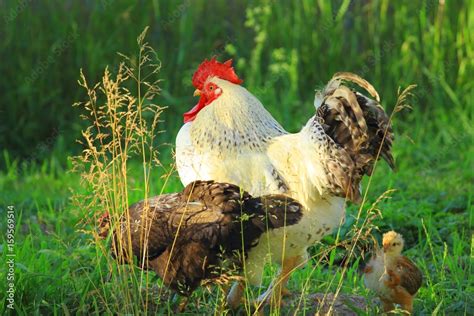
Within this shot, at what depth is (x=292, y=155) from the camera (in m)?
4.99

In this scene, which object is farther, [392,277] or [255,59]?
[255,59]

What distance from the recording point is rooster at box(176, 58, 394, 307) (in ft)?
15.7

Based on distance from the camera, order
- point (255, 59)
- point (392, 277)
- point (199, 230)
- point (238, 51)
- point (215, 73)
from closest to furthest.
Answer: point (199, 230) < point (392, 277) < point (215, 73) < point (255, 59) < point (238, 51)

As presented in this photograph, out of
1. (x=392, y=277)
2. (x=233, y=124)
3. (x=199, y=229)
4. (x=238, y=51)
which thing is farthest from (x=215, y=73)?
(x=238, y=51)

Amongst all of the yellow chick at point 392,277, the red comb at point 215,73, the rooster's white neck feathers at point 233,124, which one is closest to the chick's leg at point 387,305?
the yellow chick at point 392,277

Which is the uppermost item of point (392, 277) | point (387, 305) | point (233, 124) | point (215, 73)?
point (215, 73)

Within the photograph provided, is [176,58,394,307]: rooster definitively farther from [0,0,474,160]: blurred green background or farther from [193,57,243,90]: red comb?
[0,0,474,160]: blurred green background

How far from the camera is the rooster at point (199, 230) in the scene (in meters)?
4.56

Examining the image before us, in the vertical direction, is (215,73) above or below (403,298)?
above

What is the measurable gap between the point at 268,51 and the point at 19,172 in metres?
2.85

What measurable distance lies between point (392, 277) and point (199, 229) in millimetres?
981

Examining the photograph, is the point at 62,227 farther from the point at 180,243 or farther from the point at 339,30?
the point at 339,30

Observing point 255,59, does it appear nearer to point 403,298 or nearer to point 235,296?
point 235,296

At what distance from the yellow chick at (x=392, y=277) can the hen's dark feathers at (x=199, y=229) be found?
49 cm
